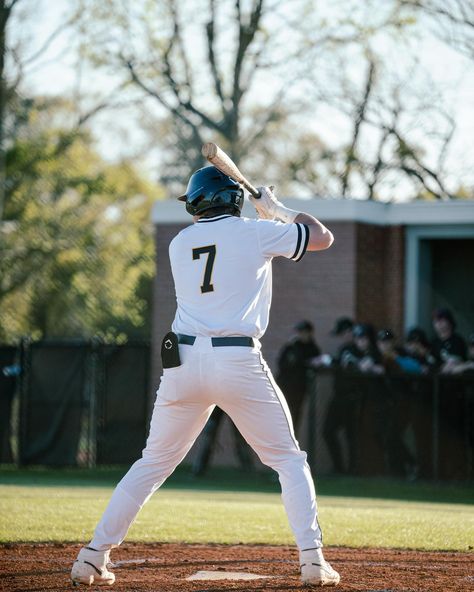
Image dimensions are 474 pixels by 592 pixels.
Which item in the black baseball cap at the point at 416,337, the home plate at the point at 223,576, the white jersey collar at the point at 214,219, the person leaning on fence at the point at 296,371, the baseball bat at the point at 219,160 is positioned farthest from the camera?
the black baseball cap at the point at 416,337

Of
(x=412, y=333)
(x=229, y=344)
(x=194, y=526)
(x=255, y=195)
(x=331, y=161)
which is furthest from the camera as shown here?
(x=331, y=161)

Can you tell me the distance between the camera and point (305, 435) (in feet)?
56.9

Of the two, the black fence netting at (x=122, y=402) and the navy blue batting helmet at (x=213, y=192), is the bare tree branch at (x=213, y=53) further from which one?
the navy blue batting helmet at (x=213, y=192)

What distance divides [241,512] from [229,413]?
4.33 meters

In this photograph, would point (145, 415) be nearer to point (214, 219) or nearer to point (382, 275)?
point (382, 275)

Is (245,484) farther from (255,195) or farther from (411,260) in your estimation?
(255,195)

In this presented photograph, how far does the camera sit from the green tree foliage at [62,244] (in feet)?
104

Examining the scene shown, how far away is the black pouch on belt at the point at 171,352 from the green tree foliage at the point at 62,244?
79.1 ft

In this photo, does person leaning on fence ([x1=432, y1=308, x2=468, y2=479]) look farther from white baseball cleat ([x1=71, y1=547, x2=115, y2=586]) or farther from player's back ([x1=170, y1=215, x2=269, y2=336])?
white baseball cleat ([x1=71, y1=547, x2=115, y2=586])

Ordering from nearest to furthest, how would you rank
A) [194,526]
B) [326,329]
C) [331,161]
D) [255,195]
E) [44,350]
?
[255,195]
[194,526]
[44,350]
[326,329]
[331,161]

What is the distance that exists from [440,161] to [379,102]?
2.07 metres

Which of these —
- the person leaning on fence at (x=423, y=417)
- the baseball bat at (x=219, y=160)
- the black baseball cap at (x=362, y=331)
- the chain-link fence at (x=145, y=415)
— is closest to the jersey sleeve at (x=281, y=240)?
the baseball bat at (x=219, y=160)

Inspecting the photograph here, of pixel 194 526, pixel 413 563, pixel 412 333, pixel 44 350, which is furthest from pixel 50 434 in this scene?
pixel 413 563

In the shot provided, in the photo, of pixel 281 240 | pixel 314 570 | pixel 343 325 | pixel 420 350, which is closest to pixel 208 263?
pixel 281 240
